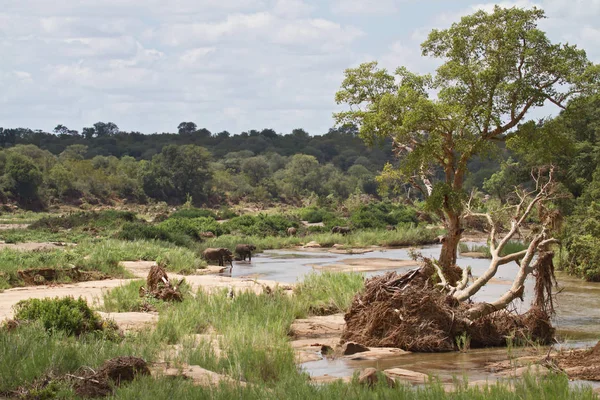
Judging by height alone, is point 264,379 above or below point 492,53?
below

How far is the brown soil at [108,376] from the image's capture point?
956 cm

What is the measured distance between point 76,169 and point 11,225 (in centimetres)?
2544

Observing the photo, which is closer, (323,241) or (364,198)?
(323,241)

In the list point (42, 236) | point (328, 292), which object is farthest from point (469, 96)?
point (42, 236)

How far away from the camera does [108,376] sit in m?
9.73

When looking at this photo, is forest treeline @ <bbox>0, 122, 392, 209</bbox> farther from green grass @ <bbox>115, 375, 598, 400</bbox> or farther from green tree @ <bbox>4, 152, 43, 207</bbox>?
green grass @ <bbox>115, 375, 598, 400</bbox>

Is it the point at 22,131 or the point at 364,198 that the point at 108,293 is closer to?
the point at 364,198

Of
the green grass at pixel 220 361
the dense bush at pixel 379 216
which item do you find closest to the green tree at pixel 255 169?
the dense bush at pixel 379 216

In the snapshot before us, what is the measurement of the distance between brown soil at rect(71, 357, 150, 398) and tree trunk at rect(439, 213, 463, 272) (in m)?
11.9

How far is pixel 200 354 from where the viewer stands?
1142 centimetres

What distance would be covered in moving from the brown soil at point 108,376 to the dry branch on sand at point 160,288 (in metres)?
7.89

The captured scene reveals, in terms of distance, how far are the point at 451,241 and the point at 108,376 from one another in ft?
44.9

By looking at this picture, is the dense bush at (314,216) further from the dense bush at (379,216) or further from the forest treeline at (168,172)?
the forest treeline at (168,172)

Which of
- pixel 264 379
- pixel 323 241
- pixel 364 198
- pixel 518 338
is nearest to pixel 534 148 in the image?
pixel 518 338
